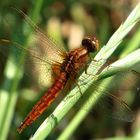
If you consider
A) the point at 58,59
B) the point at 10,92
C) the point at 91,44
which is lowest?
the point at 10,92

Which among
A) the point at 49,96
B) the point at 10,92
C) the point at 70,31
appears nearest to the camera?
the point at 10,92

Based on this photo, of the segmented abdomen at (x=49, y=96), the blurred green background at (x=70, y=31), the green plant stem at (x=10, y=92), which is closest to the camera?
the green plant stem at (x=10, y=92)

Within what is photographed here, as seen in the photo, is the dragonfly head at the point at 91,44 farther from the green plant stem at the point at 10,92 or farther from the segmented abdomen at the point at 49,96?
the green plant stem at the point at 10,92

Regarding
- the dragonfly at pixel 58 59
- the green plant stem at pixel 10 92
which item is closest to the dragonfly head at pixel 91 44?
the dragonfly at pixel 58 59

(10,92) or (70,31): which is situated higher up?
(70,31)

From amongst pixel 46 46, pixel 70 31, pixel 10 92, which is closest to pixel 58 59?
pixel 46 46

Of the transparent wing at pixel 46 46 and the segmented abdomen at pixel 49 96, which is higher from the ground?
the transparent wing at pixel 46 46

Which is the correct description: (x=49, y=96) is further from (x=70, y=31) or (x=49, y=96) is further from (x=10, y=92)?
(x=70, y=31)

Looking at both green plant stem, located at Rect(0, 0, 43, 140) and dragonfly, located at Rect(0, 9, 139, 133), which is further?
dragonfly, located at Rect(0, 9, 139, 133)

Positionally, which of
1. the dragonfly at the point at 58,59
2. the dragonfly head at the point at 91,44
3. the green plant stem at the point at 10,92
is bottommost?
the green plant stem at the point at 10,92

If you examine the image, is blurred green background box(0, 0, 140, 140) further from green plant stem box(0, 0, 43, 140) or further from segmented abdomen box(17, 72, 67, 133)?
segmented abdomen box(17, 72, 67, 133)

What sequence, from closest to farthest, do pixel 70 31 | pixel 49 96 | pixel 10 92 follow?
1. pixel 10 92
2. pixel 49 96
3. pixel 70 31

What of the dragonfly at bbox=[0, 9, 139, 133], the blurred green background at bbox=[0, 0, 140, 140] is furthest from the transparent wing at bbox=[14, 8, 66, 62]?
the blurred green background at bbox=[0, 0, 140, 140]
